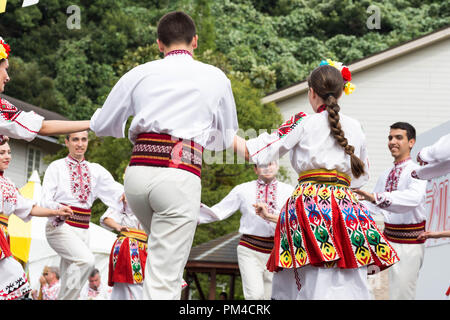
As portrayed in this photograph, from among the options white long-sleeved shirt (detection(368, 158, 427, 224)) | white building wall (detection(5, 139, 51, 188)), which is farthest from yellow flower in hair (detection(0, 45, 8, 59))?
white building wall (detection(5, 139, 51, 188))

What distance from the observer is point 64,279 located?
23.4ft

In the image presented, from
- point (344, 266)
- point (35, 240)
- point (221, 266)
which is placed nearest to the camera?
point (344, 266)

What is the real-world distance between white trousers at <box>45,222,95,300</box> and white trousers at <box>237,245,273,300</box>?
5.19 feet

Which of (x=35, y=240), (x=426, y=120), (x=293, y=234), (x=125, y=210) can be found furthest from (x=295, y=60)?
(x=293, y=234)

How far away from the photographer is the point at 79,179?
7414mm

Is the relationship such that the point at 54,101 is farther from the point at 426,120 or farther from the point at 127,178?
the point at 127,178

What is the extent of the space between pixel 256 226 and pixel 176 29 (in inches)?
151

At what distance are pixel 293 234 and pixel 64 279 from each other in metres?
A: 3.40

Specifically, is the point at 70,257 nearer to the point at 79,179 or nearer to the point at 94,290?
the point at 79,179

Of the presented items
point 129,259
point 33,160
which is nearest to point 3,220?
point 129,259

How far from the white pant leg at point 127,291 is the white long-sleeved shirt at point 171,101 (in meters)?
3.48

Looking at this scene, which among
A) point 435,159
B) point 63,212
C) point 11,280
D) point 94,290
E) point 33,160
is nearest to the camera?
point 435,159

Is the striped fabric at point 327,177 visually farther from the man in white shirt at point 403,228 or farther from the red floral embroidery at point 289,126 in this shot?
the man in white shirt at point 403,228
